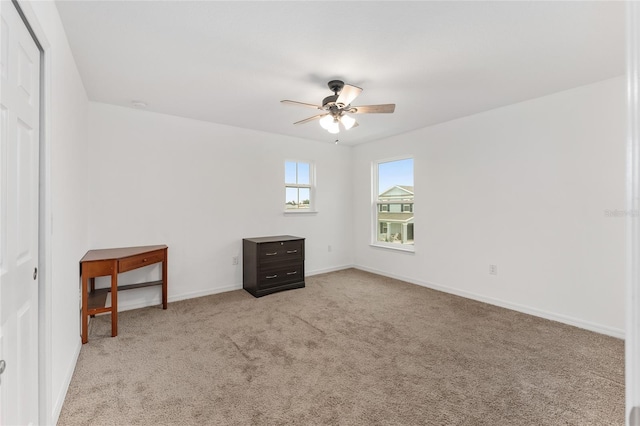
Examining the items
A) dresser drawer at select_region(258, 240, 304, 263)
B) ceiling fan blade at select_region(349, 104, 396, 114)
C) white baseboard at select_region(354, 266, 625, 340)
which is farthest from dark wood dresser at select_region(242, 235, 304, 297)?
ceiling fan blade at select_region(349, 104, 396, 114)

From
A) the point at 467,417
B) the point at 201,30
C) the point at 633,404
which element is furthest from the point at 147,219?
the point at 633,404

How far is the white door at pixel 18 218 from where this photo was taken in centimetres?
115

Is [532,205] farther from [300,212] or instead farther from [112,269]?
A: [112,269]

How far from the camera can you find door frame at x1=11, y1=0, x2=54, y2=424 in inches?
60.6

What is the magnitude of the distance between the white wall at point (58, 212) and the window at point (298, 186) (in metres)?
2.87

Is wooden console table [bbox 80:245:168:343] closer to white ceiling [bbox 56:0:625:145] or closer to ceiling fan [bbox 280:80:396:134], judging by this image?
white ceiling [bbox 56:0:625:145]

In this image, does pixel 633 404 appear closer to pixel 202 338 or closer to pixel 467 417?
pixel 467 417

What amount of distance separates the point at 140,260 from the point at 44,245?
1.71 meters

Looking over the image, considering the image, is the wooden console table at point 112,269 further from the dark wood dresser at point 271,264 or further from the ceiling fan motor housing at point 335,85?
the ceiling fan motor housing at point 335,85

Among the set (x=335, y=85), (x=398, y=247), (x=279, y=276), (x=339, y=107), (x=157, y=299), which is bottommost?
(x=157, y=299)

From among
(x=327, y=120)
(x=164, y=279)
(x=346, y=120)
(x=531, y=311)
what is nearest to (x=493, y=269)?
(x=531, y=311)

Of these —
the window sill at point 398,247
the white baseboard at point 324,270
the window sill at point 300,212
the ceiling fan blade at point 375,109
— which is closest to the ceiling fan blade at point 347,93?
the ceiling fan blade at point 375,109

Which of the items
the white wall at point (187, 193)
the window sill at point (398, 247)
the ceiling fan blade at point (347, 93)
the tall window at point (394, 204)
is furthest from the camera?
the tall window at point (394, 204)

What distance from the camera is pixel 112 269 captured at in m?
2.82
